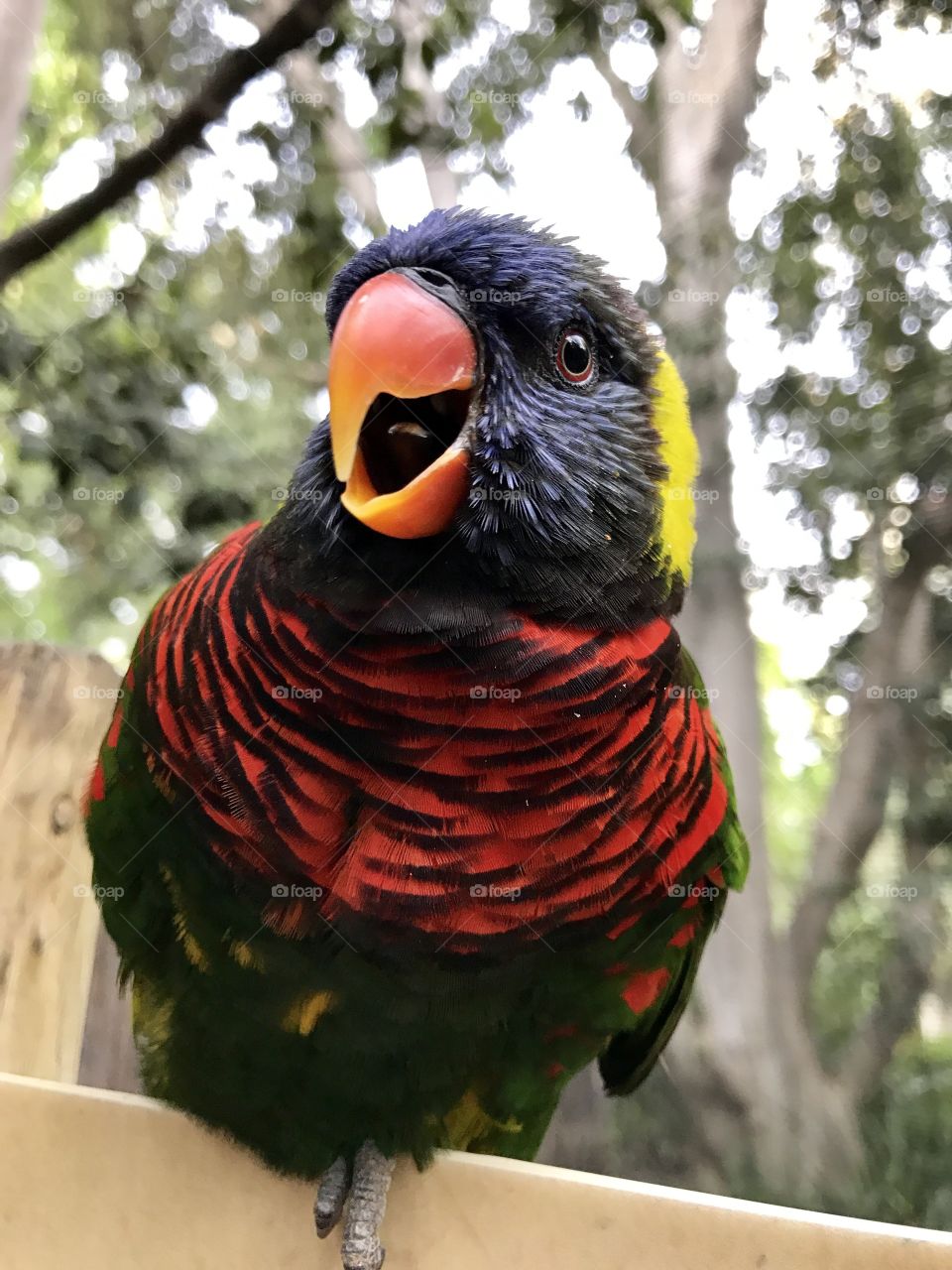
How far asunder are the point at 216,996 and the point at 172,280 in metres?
1.35

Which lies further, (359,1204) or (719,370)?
(719,370)

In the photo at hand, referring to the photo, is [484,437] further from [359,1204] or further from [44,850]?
[44,850]

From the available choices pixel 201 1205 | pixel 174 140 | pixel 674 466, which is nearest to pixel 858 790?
pixel 674 466

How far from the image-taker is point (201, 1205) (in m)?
0.79

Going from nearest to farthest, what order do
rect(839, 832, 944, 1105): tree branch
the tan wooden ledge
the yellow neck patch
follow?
1. the tan wooden ledge
2. the yellow neck patch
3. rect(839, 832, 944, 1105): tree branch

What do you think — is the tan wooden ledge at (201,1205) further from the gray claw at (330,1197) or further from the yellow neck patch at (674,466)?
the yellow neck patch at (674,466)


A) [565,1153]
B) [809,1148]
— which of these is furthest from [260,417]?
[809,1148]

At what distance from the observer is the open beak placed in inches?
29.6

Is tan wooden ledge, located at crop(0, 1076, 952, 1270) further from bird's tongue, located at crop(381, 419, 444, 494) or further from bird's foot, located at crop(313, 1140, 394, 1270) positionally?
bird's tongue, located at crop(381, 419, 444, 494)

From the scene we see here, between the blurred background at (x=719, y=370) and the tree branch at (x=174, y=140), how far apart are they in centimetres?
12

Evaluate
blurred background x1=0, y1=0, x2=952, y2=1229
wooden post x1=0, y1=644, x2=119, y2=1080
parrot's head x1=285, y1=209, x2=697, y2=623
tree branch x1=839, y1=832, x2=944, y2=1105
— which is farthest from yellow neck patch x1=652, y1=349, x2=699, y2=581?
tree branch x1=839, y1=832, x2=944, y2=1105

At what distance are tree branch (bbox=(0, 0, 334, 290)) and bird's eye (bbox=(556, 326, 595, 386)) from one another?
69cm

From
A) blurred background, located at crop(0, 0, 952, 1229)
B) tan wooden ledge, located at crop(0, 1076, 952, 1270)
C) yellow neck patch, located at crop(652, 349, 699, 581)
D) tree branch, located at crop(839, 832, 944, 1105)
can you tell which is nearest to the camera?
tan wooden ledge, located at crop(0, 1076, 952, 1270)

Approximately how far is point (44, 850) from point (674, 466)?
1061mm
